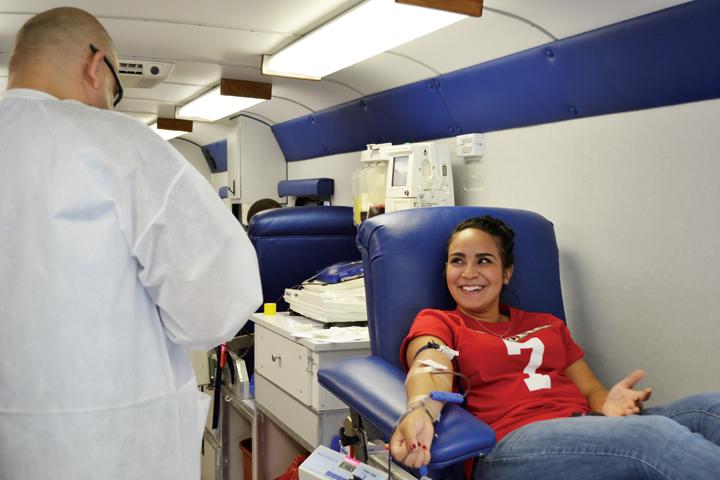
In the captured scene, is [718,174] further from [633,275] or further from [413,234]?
[413,234]

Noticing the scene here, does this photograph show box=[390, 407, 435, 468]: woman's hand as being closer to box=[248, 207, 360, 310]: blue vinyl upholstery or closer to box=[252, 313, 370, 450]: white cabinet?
box=[252, 313, 370, 450]: white cabinet

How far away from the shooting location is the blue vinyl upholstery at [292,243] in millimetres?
3830

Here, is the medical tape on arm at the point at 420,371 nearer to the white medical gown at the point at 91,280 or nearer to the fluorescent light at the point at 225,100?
the white medical gown at the point at 91,280

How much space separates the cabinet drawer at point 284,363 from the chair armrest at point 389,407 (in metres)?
0.49

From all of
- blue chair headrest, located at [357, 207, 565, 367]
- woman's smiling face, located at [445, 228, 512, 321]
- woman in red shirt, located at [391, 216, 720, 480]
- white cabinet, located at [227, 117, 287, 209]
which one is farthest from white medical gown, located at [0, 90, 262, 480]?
white cabinet, located at [227, 117, 287, 209]

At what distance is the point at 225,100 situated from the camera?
520cm

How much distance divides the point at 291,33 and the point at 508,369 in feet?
7.16

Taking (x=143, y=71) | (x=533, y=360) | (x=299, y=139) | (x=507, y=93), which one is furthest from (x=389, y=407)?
(x=299, y=139)

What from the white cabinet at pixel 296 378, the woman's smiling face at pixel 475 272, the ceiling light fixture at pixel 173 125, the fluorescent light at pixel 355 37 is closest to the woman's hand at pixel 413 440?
the woman's smiling face at pixel 475 272

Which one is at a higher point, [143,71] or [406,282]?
[143,71]

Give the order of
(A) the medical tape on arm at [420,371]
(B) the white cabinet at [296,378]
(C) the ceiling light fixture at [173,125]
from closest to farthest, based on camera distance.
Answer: (A) the medical tape on arm at [420,371]
(B) the white cabinet at [296,378]
(C) the ceiling light fixture at [173,125]

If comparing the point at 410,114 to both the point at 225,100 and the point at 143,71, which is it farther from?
the point at 225,100

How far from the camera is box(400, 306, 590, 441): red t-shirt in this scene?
6.86 feet

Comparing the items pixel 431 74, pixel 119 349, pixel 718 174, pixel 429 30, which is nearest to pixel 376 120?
pixel 431 74
